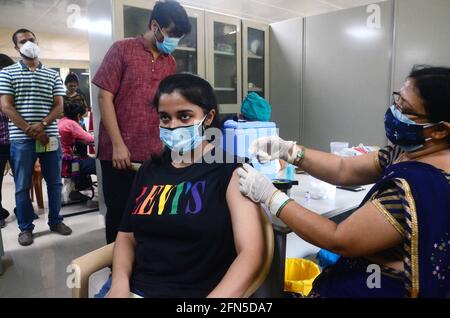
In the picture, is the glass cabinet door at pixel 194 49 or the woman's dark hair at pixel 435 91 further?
the glass cabinet door at pixel 194 49

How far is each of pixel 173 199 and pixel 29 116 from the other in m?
2.03

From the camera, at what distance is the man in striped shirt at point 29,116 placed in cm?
251

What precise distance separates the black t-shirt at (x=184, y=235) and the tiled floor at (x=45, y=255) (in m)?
0.57

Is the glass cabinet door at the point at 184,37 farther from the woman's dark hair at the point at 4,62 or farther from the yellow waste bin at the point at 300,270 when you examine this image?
the yellow waste bin at the point at 300,270

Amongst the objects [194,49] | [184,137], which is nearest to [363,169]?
[184,137]

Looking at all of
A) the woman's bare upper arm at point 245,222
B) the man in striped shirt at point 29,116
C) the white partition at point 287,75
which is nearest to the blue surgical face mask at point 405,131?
the woman's bare upper arm at point 245,222

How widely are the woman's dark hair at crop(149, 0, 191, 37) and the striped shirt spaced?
1.37 m

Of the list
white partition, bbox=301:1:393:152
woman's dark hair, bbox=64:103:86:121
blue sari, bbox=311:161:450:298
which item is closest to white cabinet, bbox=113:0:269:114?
white partition, bbox=301:1:393:152

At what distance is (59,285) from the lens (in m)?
2.02

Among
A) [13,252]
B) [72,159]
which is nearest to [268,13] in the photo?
[72,159]

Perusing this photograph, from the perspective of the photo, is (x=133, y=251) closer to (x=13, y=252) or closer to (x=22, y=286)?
(x=22, y=286)

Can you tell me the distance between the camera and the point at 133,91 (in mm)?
1780

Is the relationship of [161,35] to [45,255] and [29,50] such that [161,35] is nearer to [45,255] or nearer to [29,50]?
[29,50]
